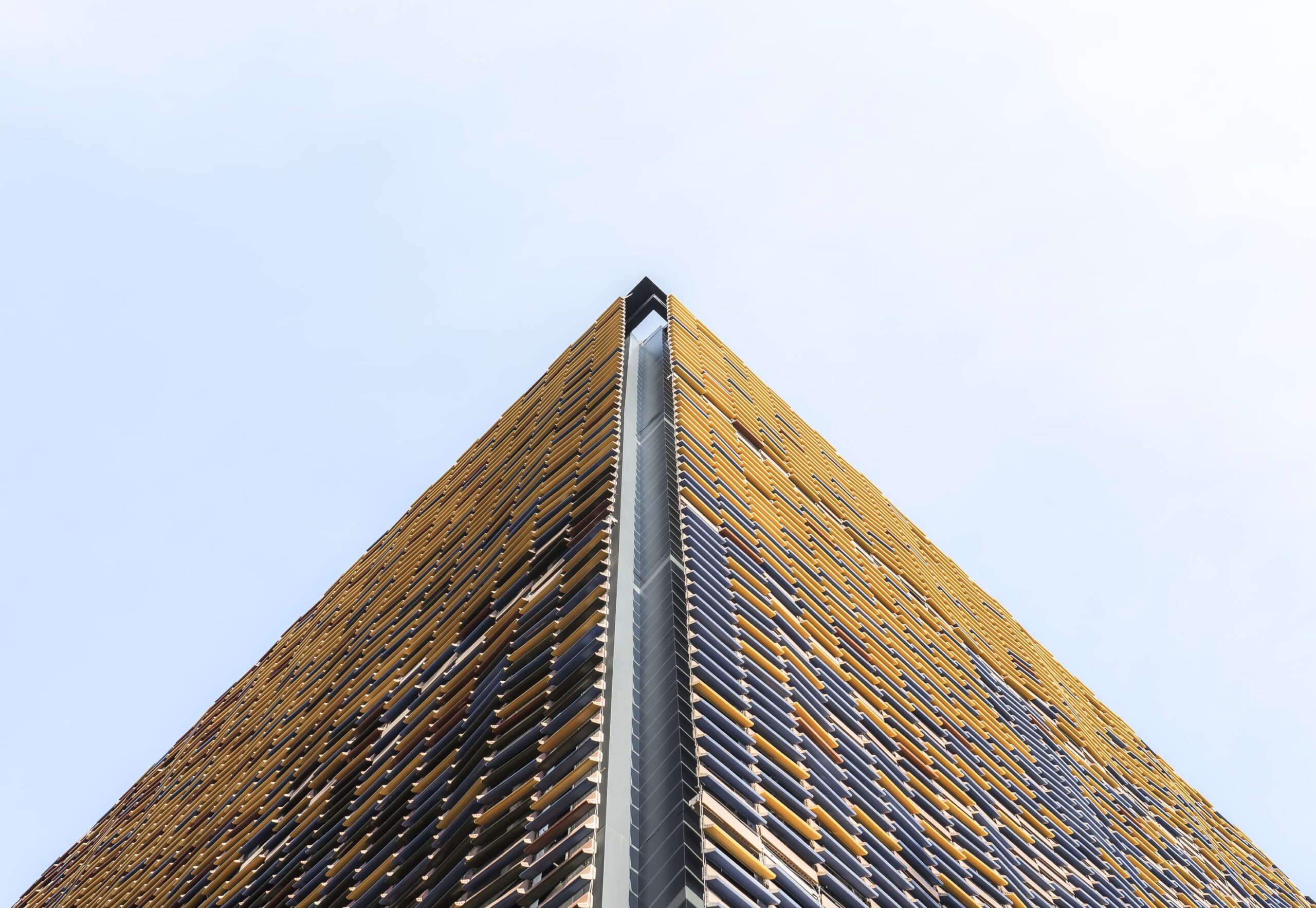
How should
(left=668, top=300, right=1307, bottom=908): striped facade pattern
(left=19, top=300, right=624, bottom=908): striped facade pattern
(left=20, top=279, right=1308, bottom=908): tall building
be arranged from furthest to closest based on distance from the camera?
1. (left=668, top=300, right=1307, bottom=908): striped facade pattern
2. (left=19, top=300, right=624, bottom=908): striped facade pattern
3. (left=20, top=279, right=1308, bottom=908): tall building

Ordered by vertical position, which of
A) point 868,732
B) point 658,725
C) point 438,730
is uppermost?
point 438,730

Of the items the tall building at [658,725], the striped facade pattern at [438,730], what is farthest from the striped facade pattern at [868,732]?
the striped facade pattern at [438,730]

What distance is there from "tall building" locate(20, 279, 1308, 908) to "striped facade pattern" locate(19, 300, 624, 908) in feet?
0.36

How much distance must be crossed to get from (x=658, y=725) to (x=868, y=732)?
23.8 feet

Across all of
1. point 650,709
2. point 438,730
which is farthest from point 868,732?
point 438,730

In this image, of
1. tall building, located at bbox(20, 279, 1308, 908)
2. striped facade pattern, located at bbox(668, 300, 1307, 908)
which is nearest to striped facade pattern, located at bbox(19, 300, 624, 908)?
tall building, located at bbox(20, 279, 1308, 908)

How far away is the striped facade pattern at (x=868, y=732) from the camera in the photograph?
23.0 metres

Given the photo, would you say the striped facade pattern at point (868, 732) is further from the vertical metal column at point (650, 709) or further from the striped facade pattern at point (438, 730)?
the striped facade pattern at point (438, 730)

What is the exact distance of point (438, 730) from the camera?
96.4 ft

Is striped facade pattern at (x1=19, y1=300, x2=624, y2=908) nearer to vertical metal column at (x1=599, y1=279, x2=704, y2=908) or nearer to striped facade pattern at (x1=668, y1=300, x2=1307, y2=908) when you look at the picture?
vertical metal column at (x1=599, y1=279, x2=704, y2=908)

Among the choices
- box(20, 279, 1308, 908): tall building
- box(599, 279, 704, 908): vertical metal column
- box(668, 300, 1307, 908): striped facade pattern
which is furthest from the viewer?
box(668, 300, 1307, 908): striped facade pattern

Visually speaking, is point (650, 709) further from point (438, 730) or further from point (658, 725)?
point (438, 730)

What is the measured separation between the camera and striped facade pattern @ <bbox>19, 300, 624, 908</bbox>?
75.0 ft

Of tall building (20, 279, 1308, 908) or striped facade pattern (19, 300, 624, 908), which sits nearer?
tall building (20, 279, 1308, 908)
